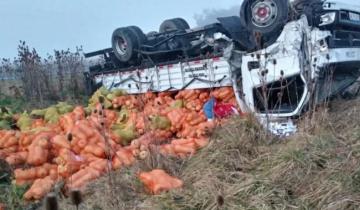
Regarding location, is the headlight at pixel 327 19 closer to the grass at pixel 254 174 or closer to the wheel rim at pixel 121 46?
the grass at pixel 254 174

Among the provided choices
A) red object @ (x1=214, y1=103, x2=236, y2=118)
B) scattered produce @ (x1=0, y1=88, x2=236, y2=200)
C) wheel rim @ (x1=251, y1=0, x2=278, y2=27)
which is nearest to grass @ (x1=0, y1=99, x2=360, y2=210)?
scattered produce @ (x1=0, y1=88, x2=236, y2=200)

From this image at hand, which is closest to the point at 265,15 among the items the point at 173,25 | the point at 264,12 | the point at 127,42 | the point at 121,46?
the point at 264,12

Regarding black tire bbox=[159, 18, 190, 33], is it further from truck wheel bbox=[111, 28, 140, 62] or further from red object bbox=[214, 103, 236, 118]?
red object bbox=[214, 103, 236, 118]

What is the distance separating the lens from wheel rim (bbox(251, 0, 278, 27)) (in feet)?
22.0

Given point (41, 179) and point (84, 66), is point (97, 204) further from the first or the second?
point (84, 66)

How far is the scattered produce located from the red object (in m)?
0.23

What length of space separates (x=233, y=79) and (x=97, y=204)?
11.7ft

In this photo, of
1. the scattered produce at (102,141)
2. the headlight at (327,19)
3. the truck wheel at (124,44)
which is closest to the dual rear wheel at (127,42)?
the truck wheel at (124,44)

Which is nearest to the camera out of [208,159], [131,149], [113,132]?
[208,159]

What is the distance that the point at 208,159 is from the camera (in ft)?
17.2

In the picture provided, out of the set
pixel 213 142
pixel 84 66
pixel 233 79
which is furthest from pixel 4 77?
pixel 213 142

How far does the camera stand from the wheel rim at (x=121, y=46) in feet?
32.5

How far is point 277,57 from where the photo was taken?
658 centimetres

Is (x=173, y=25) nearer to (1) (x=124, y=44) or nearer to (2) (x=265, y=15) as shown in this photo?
(1) (x=124, y=44)
